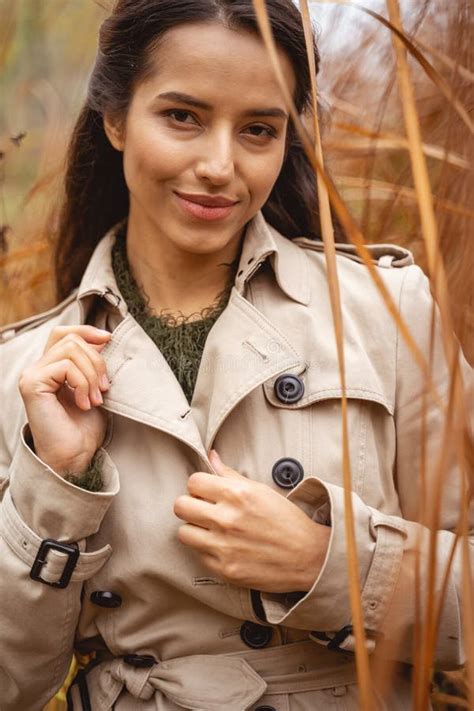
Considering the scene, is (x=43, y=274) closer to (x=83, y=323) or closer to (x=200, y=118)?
(x=83, y=323)

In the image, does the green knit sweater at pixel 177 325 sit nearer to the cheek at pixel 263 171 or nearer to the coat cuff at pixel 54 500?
the coat cuff at pixel 54 500

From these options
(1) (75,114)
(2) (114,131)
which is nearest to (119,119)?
(2) (114,131)

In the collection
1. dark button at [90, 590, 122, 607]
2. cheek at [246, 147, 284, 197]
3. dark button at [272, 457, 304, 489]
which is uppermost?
cheek at [246, 147, 284, 197]

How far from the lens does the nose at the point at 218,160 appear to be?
5.69ft

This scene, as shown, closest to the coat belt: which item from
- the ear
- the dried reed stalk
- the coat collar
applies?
the coat collar

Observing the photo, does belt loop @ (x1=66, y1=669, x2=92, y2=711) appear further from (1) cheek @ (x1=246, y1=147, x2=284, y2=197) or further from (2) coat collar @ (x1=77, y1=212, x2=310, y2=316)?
(1) cheek @ (x1=246, y1=147, x2=284, y2=197)

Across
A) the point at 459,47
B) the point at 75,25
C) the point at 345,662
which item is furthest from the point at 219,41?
the point at 75,25

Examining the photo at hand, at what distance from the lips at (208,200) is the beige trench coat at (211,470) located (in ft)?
0.67

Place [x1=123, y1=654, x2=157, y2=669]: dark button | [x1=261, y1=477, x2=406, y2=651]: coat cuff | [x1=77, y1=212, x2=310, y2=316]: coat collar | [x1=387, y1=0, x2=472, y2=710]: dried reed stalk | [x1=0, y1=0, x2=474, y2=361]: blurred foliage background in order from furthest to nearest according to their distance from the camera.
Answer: [x1=0, y1=0, x2=474, y2=361]: blurred foliage background, [x1=77, y1=212, x2=310, y2=316]: coat collar, [x1=123, y1=654, x2=157, y2=669]: dark button, [x1=261, y1=477, x2=406, y2=651]: coat cuff, [x1=387, y1=0, x2=472, y2=710]: dried reed stalk

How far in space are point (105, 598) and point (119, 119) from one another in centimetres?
96

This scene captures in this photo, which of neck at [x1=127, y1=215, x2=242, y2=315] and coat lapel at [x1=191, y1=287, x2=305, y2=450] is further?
neck at [x1=127, y1=215, x2=242, y2=315]

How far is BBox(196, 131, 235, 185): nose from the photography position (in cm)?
173

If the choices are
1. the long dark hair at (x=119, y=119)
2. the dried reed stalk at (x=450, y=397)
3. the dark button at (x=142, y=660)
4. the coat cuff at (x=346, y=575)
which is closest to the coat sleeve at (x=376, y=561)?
the coat cuff at (x=346, y=575)

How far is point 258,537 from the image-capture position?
5.34 ft
